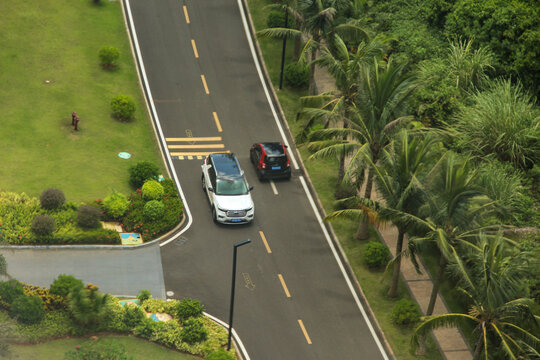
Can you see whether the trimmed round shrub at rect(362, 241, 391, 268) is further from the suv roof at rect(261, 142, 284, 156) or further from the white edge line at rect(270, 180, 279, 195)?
the suv roof at rect(261, 142, 284, 156)

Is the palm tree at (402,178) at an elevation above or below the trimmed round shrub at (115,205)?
above

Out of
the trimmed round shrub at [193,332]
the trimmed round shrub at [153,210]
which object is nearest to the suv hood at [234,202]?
the trimmed round shrub at [153,210]

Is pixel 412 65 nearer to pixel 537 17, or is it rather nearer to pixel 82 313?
pixel 537 17

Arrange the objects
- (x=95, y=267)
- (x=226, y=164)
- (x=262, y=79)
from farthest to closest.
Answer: (x=262, y=79) → (x=226, y=164) → (x=95, y=267)

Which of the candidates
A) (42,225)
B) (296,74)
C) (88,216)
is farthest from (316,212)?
(42,225)

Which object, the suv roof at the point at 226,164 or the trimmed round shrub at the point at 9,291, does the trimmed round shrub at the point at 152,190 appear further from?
the trimmed round shrub at the point at 9,291

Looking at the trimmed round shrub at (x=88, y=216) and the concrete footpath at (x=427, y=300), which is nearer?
the concrete footpath at (x=427, y=300)

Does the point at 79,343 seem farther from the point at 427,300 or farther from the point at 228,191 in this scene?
the point at 427,300
